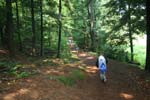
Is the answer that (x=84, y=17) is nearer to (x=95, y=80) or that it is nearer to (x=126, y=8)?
(x=126, y=8)

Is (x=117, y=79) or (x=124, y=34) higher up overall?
(x=124, y=34)

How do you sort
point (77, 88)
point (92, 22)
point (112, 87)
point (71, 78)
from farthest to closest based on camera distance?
point (92, 22)
point (71, 78)
point (112, 87)
point (77, 88)

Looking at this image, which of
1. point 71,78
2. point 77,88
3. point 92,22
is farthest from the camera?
point 92,22

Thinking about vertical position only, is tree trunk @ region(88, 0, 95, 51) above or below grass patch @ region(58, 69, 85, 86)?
above

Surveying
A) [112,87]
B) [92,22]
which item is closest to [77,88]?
[112,87]

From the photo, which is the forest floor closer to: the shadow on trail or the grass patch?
the shadow on trail

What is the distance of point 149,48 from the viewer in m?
15.7

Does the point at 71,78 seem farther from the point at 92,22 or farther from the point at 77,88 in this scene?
the point at 92,22

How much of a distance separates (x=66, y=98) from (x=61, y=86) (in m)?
1.63

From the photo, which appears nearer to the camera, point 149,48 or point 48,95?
point 48,95

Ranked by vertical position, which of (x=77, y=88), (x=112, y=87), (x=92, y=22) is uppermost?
(x=92, y=22)

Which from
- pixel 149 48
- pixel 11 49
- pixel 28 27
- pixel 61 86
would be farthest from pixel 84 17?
pixel 61 86

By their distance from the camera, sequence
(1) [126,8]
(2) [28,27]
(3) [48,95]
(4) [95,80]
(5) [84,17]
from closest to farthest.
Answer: (3) [48,95]
(4) [95,80]
(1) [126,8]
(2) [28,27]
(5) [84,17]

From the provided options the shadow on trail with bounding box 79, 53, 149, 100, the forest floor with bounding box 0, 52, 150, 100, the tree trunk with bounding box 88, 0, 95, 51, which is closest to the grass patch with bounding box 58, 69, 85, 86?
the forest floor with bounding box 0, 52, 150, 100
